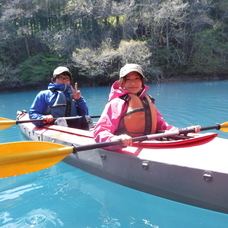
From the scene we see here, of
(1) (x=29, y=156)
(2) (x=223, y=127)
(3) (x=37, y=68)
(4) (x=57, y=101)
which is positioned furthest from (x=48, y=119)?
(3) (x=37, y=68)

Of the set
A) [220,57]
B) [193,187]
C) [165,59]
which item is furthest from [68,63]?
[193,187]

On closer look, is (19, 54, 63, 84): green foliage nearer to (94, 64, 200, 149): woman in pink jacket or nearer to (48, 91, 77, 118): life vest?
(48, 91, 77, 118): life vest

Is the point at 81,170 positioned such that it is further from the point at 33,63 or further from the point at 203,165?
the point at 33,63

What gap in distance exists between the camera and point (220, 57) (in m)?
20.8

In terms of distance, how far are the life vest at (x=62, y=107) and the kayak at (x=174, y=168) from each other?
129 cm

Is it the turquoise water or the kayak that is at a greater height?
the kayak

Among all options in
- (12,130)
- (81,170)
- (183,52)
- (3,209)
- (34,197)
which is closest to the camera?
(3,209)

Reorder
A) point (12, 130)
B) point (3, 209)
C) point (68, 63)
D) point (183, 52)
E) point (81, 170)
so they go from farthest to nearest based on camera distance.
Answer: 1. point (183, 52)
2. point (68, 63)
3. point (12, 130)
4. point (81, 170)
5. point (3, 209)

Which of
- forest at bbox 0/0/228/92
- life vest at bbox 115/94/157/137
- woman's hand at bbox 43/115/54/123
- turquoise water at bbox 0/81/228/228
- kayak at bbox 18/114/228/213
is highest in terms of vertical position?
forest at bbox 0/0/228/92

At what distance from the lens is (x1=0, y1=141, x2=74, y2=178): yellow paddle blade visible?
75.7 inches

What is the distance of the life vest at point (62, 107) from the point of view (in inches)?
160

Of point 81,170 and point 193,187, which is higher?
point 193,187

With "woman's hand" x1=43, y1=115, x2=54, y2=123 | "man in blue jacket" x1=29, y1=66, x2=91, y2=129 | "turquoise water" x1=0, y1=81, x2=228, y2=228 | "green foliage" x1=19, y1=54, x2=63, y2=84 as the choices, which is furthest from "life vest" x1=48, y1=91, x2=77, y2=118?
"green foliage" x1=19, y1=54, x2=63, y2=84

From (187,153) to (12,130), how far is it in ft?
15.2
